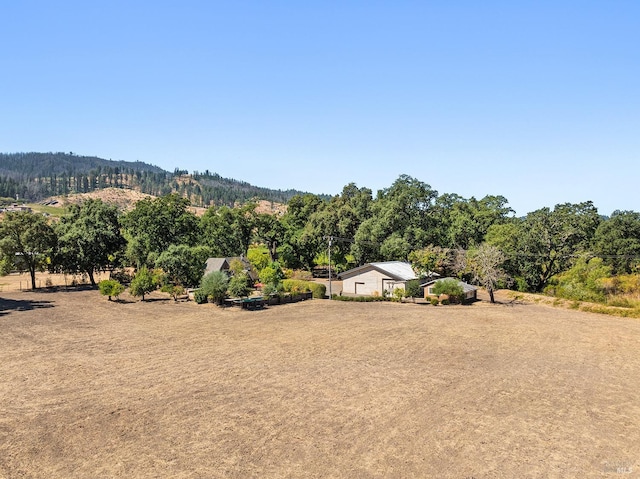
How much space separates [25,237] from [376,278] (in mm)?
42285

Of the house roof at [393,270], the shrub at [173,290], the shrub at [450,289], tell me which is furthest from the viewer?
the house roof at [393,270]

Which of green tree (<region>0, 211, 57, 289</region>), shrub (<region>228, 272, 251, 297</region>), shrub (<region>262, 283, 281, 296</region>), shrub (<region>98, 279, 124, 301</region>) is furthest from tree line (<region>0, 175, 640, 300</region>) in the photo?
shrub (<region>262, 283, 281, 296</region>)

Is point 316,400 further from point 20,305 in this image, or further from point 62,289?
point 62,289

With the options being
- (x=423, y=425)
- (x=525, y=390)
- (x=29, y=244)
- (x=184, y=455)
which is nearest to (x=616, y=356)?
(x=525, y=390)

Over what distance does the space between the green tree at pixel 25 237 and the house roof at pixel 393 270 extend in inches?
1463

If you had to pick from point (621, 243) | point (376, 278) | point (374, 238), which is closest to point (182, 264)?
point (376, 278)

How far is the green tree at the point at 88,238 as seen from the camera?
5538 cm

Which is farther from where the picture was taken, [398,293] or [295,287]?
[398,293]

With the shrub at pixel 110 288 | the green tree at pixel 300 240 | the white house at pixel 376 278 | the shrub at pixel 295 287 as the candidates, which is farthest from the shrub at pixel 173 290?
the green tree at pixel 300 240

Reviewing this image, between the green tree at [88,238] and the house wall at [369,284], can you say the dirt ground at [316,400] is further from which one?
the green tree at [88,238]

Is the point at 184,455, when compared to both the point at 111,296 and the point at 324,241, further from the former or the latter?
the point at 324,241

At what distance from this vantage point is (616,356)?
26.2m

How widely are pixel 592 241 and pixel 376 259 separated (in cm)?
3102

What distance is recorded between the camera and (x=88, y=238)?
55.0 metres
